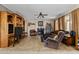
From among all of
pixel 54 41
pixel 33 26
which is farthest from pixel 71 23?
pixel 33 26

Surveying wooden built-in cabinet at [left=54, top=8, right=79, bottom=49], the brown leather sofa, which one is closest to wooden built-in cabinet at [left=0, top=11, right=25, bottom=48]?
the brown leather sofa

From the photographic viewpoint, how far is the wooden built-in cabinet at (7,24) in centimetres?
517

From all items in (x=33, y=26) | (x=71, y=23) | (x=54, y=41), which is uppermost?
(x=71, y=23)

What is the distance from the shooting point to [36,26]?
530 centimetres

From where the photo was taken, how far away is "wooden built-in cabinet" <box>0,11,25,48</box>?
17.0ft

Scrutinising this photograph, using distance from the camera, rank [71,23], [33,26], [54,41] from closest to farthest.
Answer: [33,26]
[54,41]
[71,23]

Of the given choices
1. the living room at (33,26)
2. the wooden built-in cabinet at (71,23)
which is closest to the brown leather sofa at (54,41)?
the living room at (33,26)

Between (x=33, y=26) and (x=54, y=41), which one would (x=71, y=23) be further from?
(x=33, y=26)

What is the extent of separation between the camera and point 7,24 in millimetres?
5340

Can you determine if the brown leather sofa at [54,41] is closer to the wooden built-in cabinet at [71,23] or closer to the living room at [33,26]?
the living room at [33,26]

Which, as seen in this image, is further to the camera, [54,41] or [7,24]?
[54,41]
